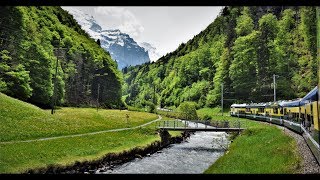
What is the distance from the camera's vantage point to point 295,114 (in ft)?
119

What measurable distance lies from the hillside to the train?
36661 mm

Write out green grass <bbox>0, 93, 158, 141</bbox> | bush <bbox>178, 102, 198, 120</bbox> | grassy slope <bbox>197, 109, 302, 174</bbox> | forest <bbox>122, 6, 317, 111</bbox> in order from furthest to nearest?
1. bush <bbox>178, 102, 198, 120</bbox>
2. forest <bbox>122, 6, 317, 111</bbox>
3. green grass <bbox>0, 93, 158, 141</bbox>
4. grassy slope <bbox>197, 109, 302, 174</bbox>

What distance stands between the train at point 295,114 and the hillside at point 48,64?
120 ft

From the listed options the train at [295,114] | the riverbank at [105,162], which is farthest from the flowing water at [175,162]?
the train at [295,114]

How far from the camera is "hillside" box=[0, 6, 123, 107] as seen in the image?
6000 centimetres

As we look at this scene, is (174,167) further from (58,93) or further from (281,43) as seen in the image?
(281,43)

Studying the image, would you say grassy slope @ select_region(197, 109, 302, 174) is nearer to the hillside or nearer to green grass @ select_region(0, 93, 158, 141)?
green grass @ select_region(0, 93, 158, 141)

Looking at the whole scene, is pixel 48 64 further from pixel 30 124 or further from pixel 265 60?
pixel 265 60

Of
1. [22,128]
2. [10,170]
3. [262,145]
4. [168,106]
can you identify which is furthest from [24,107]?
[168,106]

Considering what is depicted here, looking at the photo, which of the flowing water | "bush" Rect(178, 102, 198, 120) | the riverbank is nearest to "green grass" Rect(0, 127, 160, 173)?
the riverbank

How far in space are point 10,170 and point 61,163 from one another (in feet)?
16.8

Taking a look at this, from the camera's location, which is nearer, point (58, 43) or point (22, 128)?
point (22, 128)
